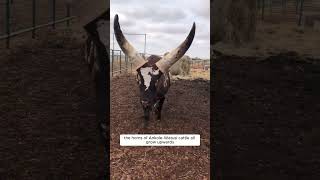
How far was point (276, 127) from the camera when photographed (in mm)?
9375

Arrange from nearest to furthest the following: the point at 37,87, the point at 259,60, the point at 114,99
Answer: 1. the point at 114,99
2. the point at 37,87
3. the point at 259,60

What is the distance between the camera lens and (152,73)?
5535 mm

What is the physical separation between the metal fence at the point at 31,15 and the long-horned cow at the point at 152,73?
5.22 m

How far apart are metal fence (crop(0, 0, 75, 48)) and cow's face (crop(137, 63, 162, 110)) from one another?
5.22 meters

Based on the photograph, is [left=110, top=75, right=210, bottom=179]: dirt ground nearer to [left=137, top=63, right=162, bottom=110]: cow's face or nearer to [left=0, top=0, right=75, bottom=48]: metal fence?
[left=137, top=63, right=162, bottom=110]: cow's face

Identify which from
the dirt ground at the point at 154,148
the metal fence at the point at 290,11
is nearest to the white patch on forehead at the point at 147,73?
the dirt ground at the point at 154,148

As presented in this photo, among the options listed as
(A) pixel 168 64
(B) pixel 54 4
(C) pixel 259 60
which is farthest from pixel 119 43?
(C) pixel 259 60

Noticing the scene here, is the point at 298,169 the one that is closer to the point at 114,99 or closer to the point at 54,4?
the point at 114,99

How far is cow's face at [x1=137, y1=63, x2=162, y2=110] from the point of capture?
546cm

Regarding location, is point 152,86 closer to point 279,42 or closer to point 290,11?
point 279,42

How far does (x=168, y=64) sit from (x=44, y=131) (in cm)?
397

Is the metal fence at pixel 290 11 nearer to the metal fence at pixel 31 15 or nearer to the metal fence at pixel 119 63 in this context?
the metal fence at pixel 31 15

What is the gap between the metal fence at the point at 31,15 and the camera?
10.5 metres
